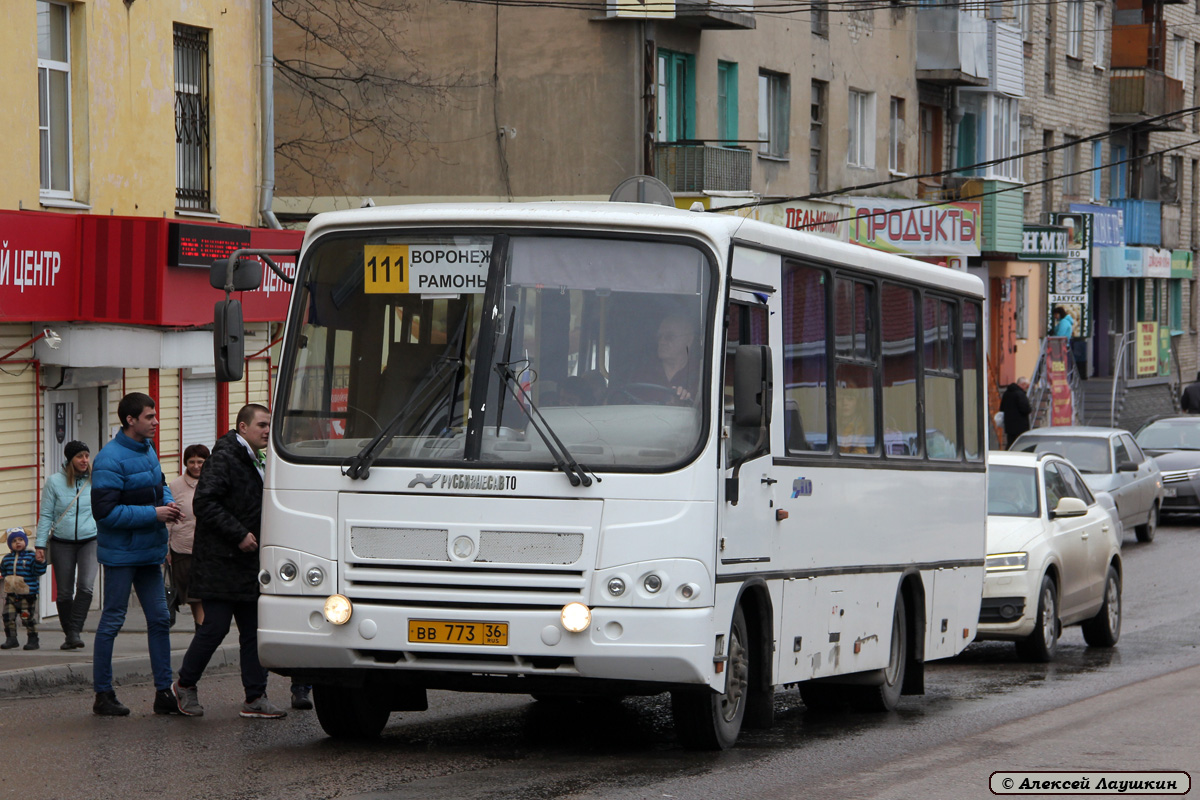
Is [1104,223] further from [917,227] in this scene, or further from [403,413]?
[403,413]

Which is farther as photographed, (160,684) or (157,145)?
(157,145)

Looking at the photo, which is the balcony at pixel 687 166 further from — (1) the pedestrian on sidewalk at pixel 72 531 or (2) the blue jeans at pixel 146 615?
(2) the blue jeans at pixel 146 615

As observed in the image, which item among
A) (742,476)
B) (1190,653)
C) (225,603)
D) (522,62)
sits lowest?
(1190,653)

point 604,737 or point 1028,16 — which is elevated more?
point 1028,16

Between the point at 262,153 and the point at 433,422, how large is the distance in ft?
42.1

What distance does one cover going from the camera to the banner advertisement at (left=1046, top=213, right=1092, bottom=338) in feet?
153

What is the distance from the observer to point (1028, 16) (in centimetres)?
4791

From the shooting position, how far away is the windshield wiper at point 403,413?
8898 mm

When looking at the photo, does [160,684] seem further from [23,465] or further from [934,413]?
[23,465]

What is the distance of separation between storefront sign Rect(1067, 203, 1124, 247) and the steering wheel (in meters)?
43.3

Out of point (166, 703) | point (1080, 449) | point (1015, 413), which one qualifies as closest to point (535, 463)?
point (166, 703)

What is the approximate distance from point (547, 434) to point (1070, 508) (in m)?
7.72

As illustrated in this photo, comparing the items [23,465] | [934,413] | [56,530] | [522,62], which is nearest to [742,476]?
[934,413]

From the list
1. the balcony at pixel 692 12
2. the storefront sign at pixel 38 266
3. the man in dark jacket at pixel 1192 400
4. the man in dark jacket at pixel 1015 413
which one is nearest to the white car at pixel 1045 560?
the storefront sign at pixel 38 266
